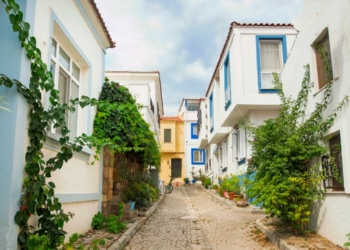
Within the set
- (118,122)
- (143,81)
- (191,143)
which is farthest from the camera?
(191,143)

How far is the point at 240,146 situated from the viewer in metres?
15.5

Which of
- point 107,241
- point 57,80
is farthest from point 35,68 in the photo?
point 107,241

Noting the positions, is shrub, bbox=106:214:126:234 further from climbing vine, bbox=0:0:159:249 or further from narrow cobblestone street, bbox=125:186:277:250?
climbing vine, bbox=0:0:159:249

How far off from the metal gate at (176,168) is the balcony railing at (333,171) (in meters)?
29.6

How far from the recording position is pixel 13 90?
4152 mm

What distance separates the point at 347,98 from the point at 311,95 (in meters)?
1.55

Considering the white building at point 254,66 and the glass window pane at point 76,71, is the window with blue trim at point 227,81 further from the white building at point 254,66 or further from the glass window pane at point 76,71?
the glass window pane at point 76,71

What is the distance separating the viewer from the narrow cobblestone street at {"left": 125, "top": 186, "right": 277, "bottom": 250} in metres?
7.15

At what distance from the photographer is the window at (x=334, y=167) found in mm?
6184

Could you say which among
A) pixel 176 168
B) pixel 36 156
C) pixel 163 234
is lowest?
pixel 163 234

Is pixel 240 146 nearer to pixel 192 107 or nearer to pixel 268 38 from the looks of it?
pixel 268 38

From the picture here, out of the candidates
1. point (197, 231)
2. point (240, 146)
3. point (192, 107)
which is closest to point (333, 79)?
point (197, 231)

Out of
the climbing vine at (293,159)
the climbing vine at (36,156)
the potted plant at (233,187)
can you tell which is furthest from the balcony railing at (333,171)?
the potted plant at (233,187)

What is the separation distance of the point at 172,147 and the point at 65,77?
29826mm
